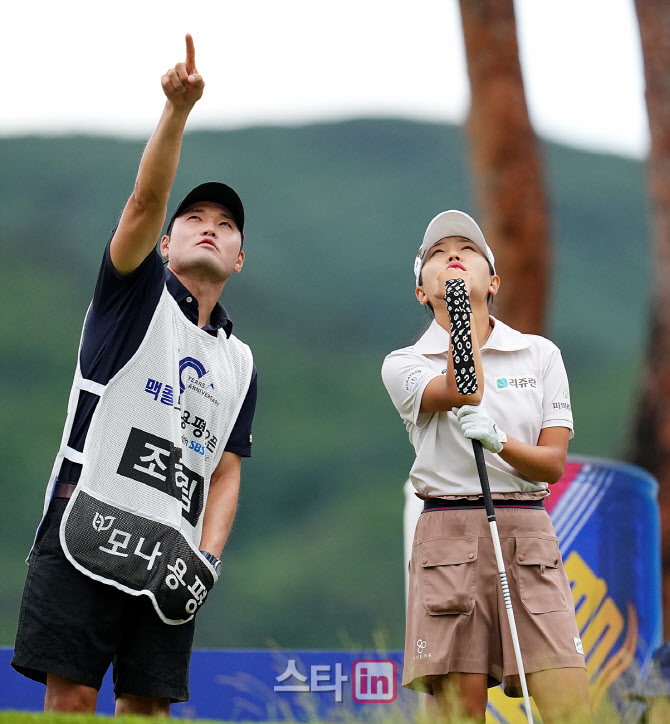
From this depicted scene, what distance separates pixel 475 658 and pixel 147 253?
49.7 inches

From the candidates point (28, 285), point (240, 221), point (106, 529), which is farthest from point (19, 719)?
point (28, 285)

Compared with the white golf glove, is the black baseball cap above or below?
above

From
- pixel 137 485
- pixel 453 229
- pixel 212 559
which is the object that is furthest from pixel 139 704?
pixel 453 229

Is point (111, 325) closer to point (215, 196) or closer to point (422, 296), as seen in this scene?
point (215, 196)

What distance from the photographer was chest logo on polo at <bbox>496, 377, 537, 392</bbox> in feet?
9.53

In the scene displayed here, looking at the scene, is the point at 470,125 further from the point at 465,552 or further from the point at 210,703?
the point at 465,552

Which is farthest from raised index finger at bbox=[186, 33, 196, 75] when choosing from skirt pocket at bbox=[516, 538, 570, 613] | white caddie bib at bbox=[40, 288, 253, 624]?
skirt pocket at bbox=[516, 538, 570, 613]

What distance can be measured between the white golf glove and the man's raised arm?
2.87 ft

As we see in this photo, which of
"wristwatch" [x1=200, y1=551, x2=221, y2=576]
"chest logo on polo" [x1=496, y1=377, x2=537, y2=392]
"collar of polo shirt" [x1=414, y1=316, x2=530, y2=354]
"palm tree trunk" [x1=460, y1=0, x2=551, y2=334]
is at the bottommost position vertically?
"wristwatch" [x1=200, y1=551, x2=221, y2=576]

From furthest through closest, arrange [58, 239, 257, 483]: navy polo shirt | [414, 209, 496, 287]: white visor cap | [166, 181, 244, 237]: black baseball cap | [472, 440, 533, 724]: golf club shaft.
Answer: [166, 181, 244, 237]: black baseball cap < [414, 209, 496, 287]: white visor cap < [58, 239, 257, 483]: navy polo shirt < [472, 440, 533, 724]: golf club shaft

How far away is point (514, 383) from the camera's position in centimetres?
291

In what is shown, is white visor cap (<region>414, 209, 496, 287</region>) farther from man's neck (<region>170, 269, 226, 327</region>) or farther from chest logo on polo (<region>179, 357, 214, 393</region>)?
chest logo on polo (<region>179, 357, 214, 393</region>)

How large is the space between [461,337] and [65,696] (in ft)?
4.19

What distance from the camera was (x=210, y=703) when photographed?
161 inches
